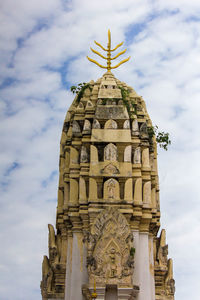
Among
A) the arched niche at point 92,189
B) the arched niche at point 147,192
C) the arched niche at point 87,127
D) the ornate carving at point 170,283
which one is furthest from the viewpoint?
the ornate carving at point 170,283

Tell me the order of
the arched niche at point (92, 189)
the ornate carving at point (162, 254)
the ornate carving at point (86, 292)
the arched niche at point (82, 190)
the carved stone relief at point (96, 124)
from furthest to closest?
the ornate carving at point (162, 254) → the carved stone relief at point (96, 124) → the arched niche at point (82, 190) → the arched niche at point (92, 189) → the ornate carving at point (86, 292)

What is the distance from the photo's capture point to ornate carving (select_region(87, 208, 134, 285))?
1758 cm

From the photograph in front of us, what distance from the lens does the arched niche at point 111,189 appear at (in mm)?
18844

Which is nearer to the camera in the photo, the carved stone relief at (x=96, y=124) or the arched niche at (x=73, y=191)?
the arched niche at (x=73, y=191)

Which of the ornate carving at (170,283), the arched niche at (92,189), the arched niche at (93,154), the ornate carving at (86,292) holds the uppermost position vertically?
the arched niche at (93,154)

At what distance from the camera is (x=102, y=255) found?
17.9 m

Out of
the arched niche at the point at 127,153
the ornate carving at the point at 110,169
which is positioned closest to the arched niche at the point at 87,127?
the arched niche at the point at 127,153

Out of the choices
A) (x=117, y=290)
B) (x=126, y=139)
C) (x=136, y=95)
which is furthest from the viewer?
(x=136, y=95)

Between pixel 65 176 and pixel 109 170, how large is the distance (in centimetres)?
205

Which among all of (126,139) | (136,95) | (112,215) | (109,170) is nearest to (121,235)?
(112,215)

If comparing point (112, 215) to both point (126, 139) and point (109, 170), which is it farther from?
point (126, 139)

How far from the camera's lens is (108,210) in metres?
18.4

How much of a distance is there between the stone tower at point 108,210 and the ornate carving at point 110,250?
29mm

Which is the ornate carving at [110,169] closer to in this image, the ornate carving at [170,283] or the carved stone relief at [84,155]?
the carved stone relief at [84,155]
